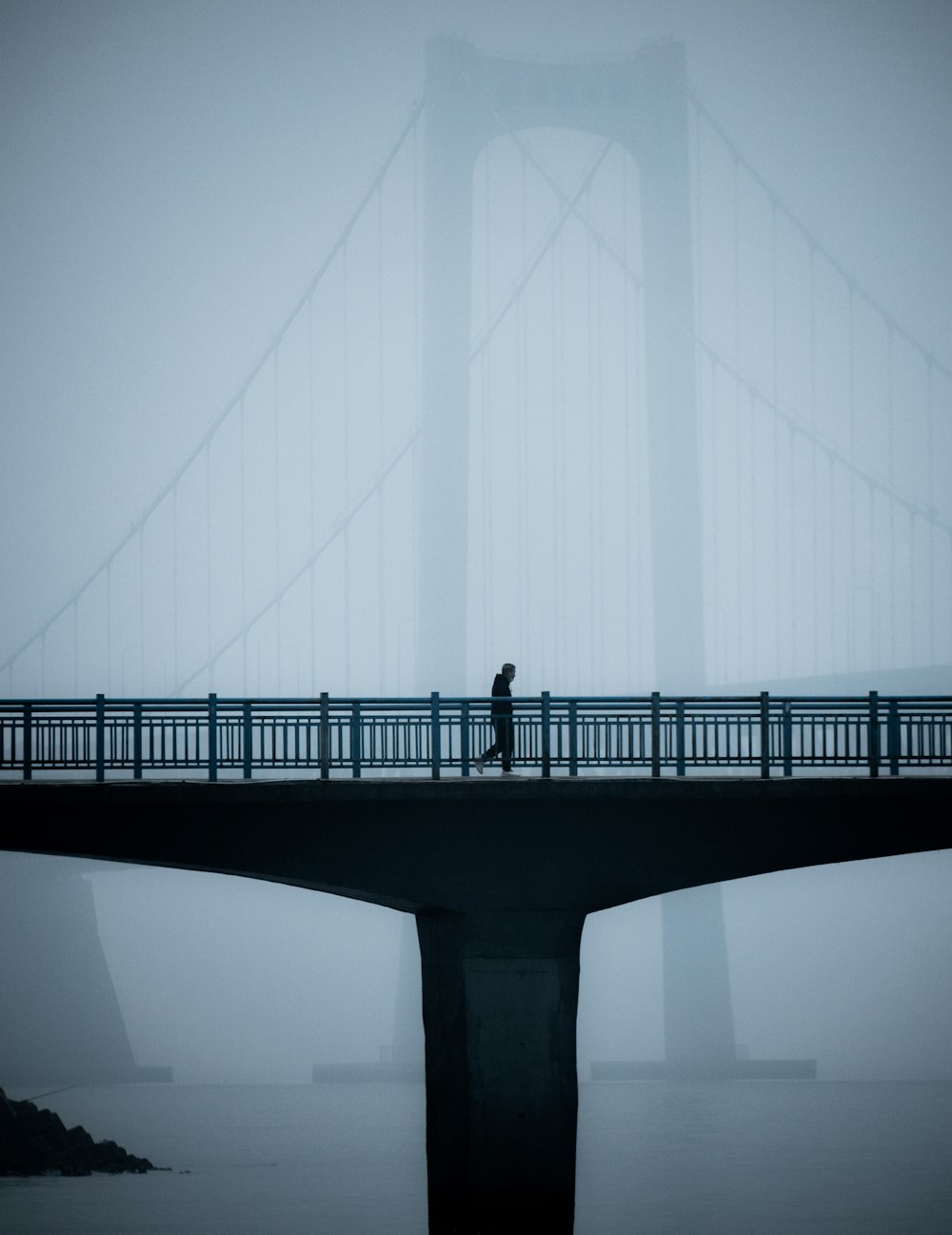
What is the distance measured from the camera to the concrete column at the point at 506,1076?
2197 cm

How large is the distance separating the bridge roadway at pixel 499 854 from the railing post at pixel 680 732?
33cm

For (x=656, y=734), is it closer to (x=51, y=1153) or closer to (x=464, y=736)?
(x=464, y=736)

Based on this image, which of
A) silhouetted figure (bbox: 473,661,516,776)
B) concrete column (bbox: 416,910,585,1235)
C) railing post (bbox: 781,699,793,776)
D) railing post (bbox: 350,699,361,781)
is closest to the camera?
concrete column (bbox: 416,910,585,1235)

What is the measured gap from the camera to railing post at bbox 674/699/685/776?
73.5 ft

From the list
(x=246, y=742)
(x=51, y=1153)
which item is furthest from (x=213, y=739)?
(x=51, y=1153)

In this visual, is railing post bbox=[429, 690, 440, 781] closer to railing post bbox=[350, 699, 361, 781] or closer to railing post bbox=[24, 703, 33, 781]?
railing post bbox=[350, 699, 361, 781]

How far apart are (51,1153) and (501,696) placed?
32.2m

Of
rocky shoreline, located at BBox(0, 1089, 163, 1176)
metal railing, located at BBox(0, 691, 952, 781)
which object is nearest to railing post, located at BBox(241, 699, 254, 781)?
metal railing, located at BBox(0, 691, 952, 781)

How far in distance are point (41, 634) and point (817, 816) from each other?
39141mm

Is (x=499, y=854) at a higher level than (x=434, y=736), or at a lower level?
lower

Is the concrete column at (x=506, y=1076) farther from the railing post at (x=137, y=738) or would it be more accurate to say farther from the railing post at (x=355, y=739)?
the railing post at (x=137, y=738)

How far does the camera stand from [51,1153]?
4959cm

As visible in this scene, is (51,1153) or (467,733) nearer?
(467,733)

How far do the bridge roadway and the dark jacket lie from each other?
841 millimetres
